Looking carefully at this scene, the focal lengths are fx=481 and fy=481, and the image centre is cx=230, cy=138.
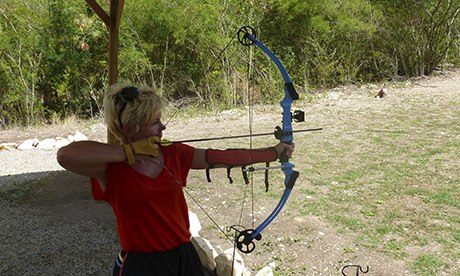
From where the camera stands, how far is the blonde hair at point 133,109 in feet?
4.30

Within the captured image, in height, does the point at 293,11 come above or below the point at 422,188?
above

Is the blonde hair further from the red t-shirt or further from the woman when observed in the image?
the red t-shirt

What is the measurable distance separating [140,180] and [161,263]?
0.25 m

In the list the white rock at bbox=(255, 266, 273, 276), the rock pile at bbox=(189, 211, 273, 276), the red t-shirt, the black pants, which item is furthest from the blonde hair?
the white rock at bbox=(255, 266, 273, 276)

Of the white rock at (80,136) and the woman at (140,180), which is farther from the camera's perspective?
the white rock at (80,136)

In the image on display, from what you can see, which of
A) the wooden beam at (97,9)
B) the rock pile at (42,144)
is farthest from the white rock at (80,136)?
the wooden beam at (97,9)

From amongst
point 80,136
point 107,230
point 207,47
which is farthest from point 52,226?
point 207,47

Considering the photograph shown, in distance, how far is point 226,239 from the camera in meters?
3.09

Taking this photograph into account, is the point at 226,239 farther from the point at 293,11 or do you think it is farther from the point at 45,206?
the point at 293,11

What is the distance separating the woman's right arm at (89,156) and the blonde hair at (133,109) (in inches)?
2.3

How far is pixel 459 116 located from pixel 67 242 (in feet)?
15.6

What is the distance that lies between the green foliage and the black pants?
536 centimetres

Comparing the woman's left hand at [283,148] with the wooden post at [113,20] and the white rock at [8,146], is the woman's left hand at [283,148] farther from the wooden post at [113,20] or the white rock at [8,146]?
the white rock at [8,146]

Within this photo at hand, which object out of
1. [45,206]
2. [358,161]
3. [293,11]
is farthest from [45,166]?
[293,11]
